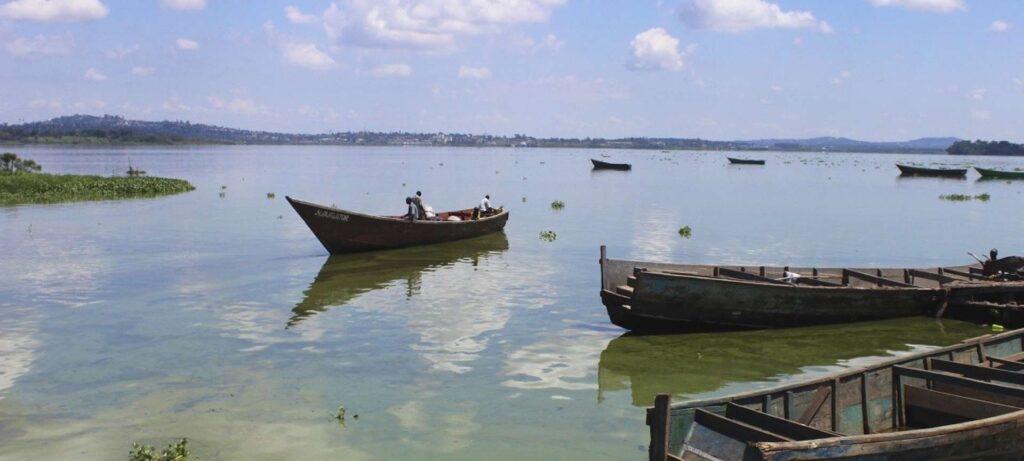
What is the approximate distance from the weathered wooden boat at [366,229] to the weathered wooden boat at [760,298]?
1144 cm

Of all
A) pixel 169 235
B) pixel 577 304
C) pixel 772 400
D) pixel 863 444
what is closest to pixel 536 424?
pixel 772 400

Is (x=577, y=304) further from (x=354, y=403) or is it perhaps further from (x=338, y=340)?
(x=354, y=403)

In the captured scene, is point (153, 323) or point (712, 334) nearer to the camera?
point (712, 334)

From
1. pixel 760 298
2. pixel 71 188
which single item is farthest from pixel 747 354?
pixel 71 188

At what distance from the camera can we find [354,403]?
12.8 meters

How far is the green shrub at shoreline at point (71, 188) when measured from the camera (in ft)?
154

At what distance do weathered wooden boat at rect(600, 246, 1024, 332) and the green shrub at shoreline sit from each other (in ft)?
130

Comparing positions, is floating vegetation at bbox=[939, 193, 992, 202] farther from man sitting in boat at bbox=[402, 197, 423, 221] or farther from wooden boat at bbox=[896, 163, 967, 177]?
man sitting in boat at bbox=[402, 197, 423, 221]

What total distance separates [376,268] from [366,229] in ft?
7.44

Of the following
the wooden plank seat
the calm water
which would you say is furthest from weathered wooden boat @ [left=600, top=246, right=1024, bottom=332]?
the wooden plank seat

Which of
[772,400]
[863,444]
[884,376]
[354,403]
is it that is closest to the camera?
[863,444]

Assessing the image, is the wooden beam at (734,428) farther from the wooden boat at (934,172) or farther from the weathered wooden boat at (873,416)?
the wooden boat at (934,172)

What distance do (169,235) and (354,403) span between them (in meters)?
23.0

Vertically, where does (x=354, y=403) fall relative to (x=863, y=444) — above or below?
below
